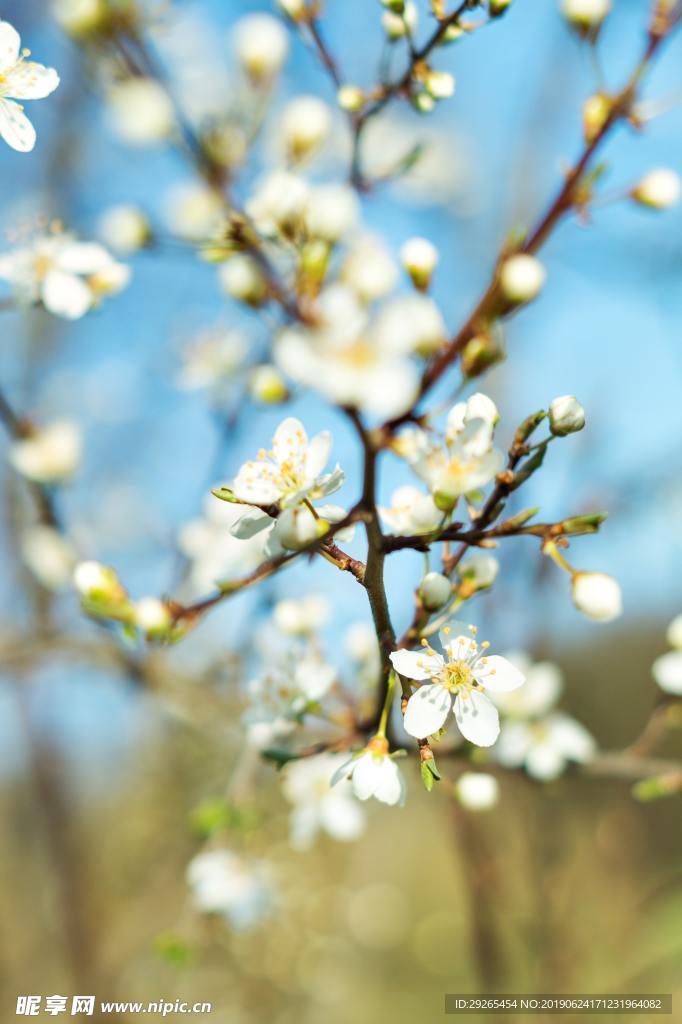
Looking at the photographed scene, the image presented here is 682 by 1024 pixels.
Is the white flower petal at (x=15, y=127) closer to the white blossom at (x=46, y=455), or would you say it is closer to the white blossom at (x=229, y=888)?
the white blossom at (x=46, y=455)

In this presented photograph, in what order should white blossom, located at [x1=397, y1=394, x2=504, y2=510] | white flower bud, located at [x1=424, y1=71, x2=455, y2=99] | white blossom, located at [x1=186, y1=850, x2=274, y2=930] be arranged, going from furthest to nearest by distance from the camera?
white blossom, located at [x1=186, y1=850, x2=274, y2=930] < white flower bud, located at [x1=424, y1=71, x2=455, y2=99] < white blossom, located at [x1=397, y1=394, x2=504, y2=510]

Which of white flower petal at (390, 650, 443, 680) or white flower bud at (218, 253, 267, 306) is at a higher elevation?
white flower bud at (218, 253, 267, 306)

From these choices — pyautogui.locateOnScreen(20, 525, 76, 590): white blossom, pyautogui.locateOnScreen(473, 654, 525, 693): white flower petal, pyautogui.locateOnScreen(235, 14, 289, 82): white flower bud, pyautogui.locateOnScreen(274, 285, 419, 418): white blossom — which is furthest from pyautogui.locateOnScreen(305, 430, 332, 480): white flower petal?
pyautogui.locateOnScreen(235, 14, 289, 82): white flower bud

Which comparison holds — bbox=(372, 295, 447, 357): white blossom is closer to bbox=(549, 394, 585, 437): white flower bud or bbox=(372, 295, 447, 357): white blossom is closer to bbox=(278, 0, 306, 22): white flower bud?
bbox=(549, 394, 585, 437): white flower bud

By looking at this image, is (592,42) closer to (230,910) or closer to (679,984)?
(230,910)

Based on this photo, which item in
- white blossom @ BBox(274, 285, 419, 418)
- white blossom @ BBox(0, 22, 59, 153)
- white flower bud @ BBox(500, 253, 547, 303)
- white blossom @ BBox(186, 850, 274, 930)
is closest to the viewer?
white blossom @ BBox(274, 285, 419, 418)

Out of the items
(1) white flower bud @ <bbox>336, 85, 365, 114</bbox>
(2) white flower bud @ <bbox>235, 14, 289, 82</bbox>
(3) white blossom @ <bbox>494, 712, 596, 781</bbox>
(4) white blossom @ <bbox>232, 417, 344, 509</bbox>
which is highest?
(2) white flower bud @ <bbox>235, 14, 289, 82</bbox>

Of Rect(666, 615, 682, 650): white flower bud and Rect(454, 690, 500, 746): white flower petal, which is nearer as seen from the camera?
Rect(454, 690, 500, 746): white flower petal
